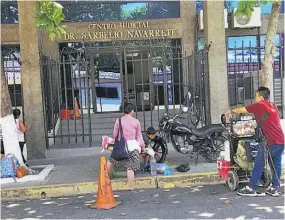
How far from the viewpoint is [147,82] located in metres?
14.1

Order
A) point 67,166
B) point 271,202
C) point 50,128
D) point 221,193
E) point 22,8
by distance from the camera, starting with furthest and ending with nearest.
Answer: point 50,128 < point 22,8 < point 67,166 < point 221,193 < point 271,202

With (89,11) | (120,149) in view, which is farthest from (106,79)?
(120,149)

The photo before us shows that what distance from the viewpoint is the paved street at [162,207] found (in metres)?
5.71

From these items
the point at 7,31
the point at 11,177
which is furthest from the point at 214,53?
the point at 7,31

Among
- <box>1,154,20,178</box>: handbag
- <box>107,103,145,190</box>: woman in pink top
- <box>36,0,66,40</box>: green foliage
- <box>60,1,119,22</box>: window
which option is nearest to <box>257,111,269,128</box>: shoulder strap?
<box>107,103,145,190</box>: woman in pink top

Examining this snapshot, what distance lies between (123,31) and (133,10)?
0.76m

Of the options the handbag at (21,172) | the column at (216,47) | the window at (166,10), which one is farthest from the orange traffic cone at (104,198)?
the window at (166,10)

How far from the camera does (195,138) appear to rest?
28.4 ft

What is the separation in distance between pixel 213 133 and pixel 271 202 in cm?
277

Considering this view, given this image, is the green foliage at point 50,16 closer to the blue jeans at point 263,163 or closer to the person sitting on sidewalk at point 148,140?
the person sitting on sidewalk at point 148,140

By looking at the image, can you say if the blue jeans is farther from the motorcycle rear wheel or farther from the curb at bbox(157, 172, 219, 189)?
the motorcycle rear wheel

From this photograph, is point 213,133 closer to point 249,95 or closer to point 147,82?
point 249,95

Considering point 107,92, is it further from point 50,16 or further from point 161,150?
point 50,16

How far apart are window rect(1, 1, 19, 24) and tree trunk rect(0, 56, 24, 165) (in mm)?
6028
